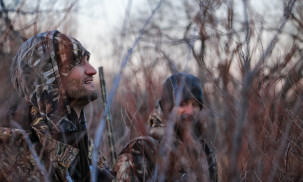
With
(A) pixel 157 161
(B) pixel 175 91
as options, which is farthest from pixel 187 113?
(A) pixel 157 161

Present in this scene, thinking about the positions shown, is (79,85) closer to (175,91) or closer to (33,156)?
(33,156)

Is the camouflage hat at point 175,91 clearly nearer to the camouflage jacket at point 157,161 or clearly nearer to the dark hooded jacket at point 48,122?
the camouflage jacket at point 157,161

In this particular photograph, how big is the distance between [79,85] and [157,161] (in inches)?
32.8

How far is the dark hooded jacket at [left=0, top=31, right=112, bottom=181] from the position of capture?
2.25 metres

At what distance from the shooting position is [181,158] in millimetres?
1860

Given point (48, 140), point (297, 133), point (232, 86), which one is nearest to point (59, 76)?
point (48, 140)

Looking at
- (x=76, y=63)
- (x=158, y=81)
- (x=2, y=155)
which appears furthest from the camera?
(x=158, y=81)

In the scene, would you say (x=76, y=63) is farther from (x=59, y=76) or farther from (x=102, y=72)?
(x=102, y=72)

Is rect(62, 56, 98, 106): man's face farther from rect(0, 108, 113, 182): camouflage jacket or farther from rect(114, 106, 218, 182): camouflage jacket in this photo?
rect(114, 106, 218, 182): camouflage jacket

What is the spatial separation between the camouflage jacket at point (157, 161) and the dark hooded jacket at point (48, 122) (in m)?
0.19

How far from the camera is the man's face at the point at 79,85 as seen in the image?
2514mm

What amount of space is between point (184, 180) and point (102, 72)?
1.44 m

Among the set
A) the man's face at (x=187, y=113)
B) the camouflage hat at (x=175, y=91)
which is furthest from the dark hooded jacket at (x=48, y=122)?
the man's face at (x=187, y=113)

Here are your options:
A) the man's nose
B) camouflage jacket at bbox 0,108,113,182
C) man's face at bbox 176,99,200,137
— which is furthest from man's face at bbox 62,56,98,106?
man's face at bbox 176,99,200,137
